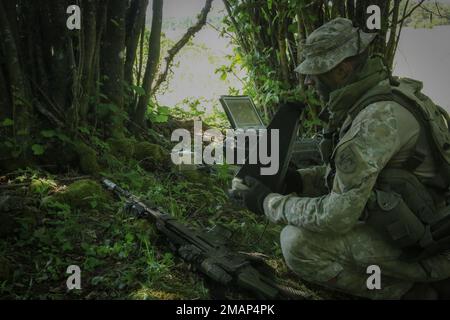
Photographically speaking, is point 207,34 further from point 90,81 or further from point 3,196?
point 3,196

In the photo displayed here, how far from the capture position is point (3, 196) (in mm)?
3311

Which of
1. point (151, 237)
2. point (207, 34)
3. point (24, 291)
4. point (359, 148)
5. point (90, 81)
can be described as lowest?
point (24, 291)

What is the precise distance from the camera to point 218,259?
9.44ft

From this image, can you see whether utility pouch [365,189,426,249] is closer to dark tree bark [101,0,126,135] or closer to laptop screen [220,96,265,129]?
laptop screen [220,96,265,129]

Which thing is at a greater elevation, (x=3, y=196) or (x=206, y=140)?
(x=206, y=140)

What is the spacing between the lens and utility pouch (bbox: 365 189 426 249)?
2.45 m

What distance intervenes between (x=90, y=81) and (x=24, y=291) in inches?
104

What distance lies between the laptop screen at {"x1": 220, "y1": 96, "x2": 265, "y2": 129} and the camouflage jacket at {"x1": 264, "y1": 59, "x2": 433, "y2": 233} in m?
2.15

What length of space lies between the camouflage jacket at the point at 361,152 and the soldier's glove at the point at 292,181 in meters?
0.57

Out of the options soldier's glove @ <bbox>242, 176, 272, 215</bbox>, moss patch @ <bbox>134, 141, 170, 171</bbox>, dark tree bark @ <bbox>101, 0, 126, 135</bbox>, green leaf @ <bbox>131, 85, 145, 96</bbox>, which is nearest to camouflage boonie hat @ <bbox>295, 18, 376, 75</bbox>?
soldier's glove @ <bbox>242, 176, 272, 215</bbox>

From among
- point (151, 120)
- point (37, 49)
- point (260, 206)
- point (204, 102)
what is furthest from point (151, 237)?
point (204, 102)

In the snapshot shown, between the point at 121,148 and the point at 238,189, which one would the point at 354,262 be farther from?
the point at 121,148

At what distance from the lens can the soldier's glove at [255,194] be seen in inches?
116

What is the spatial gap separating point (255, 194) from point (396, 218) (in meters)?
0.91
